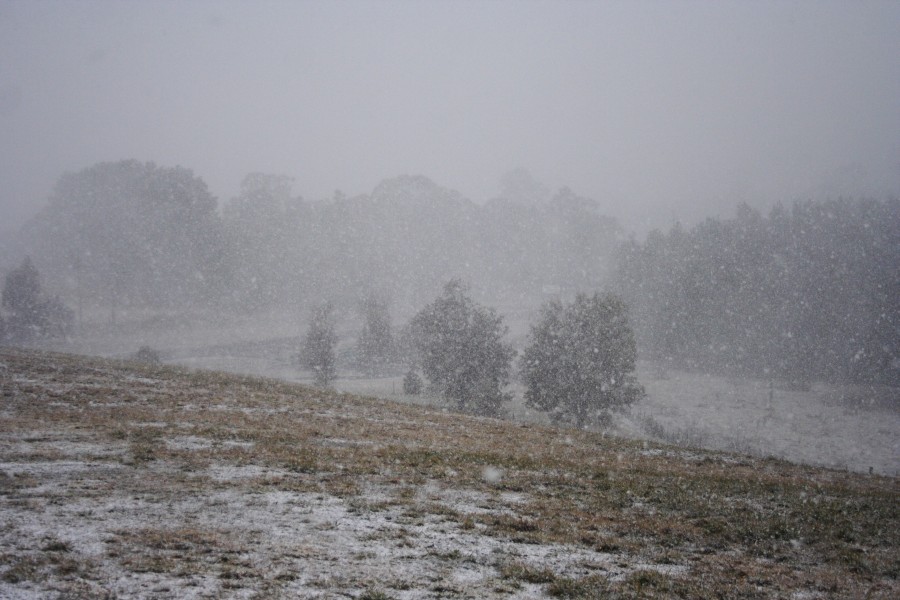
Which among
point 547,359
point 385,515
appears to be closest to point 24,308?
point 547,359

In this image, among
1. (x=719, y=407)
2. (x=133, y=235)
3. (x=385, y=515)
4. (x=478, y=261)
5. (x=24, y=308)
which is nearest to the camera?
(x=385, y=515)

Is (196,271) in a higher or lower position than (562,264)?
lower

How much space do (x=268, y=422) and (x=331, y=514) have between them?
34.7 feet

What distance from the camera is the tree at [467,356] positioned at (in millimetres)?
40562

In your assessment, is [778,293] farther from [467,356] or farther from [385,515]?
[385,515]

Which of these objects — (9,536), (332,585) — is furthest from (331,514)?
(9,536)

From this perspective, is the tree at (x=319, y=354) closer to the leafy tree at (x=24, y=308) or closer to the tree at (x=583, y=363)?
the tree at (x=583, y=363)

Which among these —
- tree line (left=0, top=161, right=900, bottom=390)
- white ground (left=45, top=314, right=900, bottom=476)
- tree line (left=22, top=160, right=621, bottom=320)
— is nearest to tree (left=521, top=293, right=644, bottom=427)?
white ground (left=45, top=314, right=900, bottom=476)

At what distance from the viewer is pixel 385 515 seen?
1127 cm

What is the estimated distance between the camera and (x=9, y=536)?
27.6ft

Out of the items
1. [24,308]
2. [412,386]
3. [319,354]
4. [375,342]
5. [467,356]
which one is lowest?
[412,386]

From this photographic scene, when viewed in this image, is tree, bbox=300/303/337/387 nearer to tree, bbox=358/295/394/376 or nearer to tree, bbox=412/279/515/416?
tree, bbox=412/279/515/416

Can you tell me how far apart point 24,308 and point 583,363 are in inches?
2667

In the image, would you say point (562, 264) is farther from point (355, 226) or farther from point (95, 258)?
point (95, 258)
